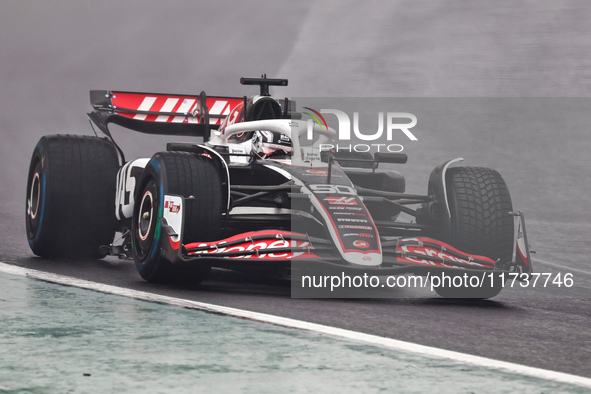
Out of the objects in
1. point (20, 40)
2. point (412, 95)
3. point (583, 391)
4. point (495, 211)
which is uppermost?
point (20, 40)

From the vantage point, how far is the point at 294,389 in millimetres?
2822

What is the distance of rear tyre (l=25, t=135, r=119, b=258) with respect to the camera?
7348mm

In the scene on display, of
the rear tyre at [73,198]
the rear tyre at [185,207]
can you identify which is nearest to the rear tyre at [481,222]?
the rear tyre at [185,207]

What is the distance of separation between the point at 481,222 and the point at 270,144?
1.78 meters

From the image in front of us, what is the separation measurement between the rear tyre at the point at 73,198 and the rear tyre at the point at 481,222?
9.66 feet

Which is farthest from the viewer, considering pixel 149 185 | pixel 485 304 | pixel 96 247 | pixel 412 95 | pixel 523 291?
pixel 412 95

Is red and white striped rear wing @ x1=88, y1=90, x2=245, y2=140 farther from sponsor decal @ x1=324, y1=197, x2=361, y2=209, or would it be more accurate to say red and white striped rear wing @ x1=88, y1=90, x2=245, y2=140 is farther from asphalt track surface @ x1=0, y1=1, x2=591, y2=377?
sponsor decal @ x1=324, y1=197, x2=361, y2=209

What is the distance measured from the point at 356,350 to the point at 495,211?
2.88 meters

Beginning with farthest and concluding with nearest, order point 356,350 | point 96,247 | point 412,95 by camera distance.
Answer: point 412,95 → point 96,247 → point 356,350

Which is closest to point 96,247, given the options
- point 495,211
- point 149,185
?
point 149,185

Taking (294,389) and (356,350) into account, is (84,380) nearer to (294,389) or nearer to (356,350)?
(294,389)

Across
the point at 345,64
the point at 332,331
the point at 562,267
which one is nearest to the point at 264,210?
the point at 332,331

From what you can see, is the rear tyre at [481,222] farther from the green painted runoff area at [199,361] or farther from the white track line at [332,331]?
the green painted runoff area at [199,361]

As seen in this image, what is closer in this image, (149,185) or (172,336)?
(172,336)
